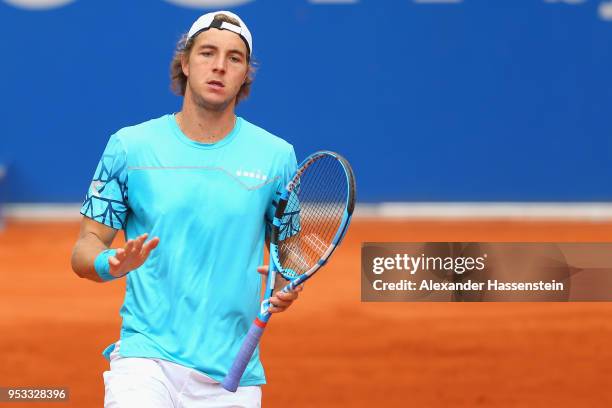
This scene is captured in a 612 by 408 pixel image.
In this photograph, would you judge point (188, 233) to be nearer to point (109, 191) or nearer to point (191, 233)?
point (191, 233)

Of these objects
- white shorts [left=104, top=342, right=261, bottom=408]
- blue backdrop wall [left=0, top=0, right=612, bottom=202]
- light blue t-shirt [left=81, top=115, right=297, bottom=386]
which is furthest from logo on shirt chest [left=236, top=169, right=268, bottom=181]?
blue backdrop wall [left=0, top=0, right=612, bottom=202]

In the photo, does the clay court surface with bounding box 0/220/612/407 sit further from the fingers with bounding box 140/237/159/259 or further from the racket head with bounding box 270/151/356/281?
the fingers with bounding box 140/237/159/259

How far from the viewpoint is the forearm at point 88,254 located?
3.74m

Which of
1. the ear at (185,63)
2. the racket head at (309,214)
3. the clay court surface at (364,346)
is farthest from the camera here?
the clay court surface at (364,346)

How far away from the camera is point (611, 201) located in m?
12.3

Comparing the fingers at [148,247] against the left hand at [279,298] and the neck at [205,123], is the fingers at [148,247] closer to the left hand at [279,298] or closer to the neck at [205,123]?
the left hand at [279,298]

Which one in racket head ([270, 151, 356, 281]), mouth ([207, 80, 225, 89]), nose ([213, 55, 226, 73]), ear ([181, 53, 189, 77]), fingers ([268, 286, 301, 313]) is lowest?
fingers ([268, 286, 301, 313])

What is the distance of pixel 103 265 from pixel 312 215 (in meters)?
0.84

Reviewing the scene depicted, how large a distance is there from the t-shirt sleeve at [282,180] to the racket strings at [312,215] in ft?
0.16

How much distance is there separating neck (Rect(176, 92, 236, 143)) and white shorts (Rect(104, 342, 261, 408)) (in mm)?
799

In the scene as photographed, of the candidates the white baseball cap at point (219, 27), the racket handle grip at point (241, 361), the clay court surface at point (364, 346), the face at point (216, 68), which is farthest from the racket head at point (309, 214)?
the clay court surface at point (364, 346)

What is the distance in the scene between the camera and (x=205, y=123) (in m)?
3.96

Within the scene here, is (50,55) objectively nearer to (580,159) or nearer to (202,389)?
(580,159)

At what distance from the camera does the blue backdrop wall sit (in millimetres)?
11883
